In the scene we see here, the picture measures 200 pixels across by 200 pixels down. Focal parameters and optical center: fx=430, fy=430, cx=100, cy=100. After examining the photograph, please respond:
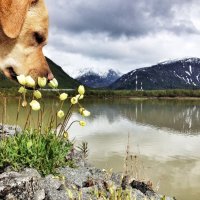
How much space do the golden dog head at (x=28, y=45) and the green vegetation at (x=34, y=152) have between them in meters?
2.69

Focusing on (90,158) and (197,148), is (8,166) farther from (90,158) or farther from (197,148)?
(197,148)

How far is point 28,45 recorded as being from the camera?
435 cm

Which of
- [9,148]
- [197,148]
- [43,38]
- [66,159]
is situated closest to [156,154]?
[197,148]

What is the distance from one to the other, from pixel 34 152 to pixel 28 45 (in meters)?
3.33

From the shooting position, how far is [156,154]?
2872 cm

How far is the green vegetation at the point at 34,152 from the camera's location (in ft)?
23.6

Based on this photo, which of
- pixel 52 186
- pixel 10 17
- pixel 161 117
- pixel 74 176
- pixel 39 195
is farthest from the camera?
pixel 161 117

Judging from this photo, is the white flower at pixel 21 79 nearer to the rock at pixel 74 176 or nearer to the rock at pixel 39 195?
the rock at pixel 39 195

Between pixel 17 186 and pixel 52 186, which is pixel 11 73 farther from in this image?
pixel 52 186

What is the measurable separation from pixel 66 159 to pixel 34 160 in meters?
1.70

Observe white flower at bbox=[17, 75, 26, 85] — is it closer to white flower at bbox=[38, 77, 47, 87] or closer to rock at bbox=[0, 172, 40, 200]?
white flower at bbox=[38, 77, 47, 87]

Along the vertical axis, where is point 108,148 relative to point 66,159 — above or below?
below

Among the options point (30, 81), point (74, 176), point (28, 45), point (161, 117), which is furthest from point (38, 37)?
point (161, 117)

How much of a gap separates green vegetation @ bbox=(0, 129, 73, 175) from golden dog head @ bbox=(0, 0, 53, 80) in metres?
2.69
